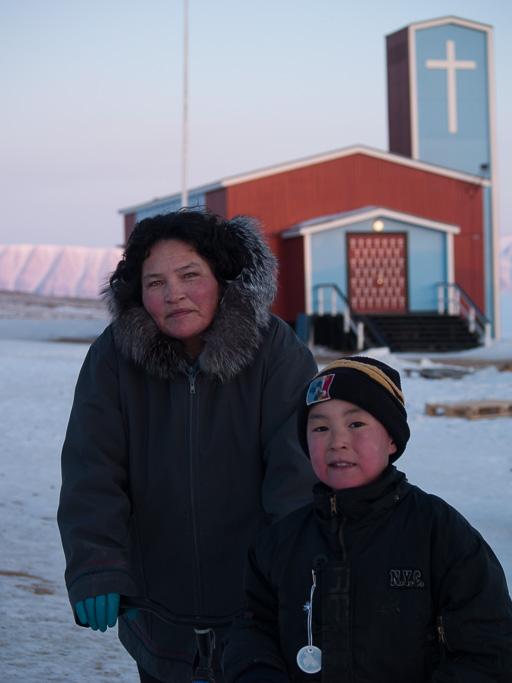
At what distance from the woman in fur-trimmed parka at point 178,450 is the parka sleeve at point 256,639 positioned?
364 millimetres

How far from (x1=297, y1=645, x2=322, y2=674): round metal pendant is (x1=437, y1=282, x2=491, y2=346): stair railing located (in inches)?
972

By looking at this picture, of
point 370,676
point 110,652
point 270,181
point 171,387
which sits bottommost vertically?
point 110,652

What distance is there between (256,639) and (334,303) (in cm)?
2422

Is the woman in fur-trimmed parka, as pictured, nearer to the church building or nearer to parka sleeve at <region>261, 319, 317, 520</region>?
parka sleeve at <region>261, 319, 317, 520</region>

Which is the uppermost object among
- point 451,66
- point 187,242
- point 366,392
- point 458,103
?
point 451,66

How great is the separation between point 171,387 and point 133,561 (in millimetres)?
510

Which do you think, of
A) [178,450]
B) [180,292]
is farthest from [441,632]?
[180,292]

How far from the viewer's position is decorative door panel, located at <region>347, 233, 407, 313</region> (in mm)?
27094

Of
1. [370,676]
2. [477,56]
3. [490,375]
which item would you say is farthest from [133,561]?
[477,56]

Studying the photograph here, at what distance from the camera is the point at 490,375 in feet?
59.4

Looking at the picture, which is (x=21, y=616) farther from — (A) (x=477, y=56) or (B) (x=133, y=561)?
(A) (x=477, y=56)

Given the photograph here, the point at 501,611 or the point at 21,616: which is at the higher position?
the point at 501,611

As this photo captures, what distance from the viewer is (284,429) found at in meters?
2.78

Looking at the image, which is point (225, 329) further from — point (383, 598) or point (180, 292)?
point (383, 598)
